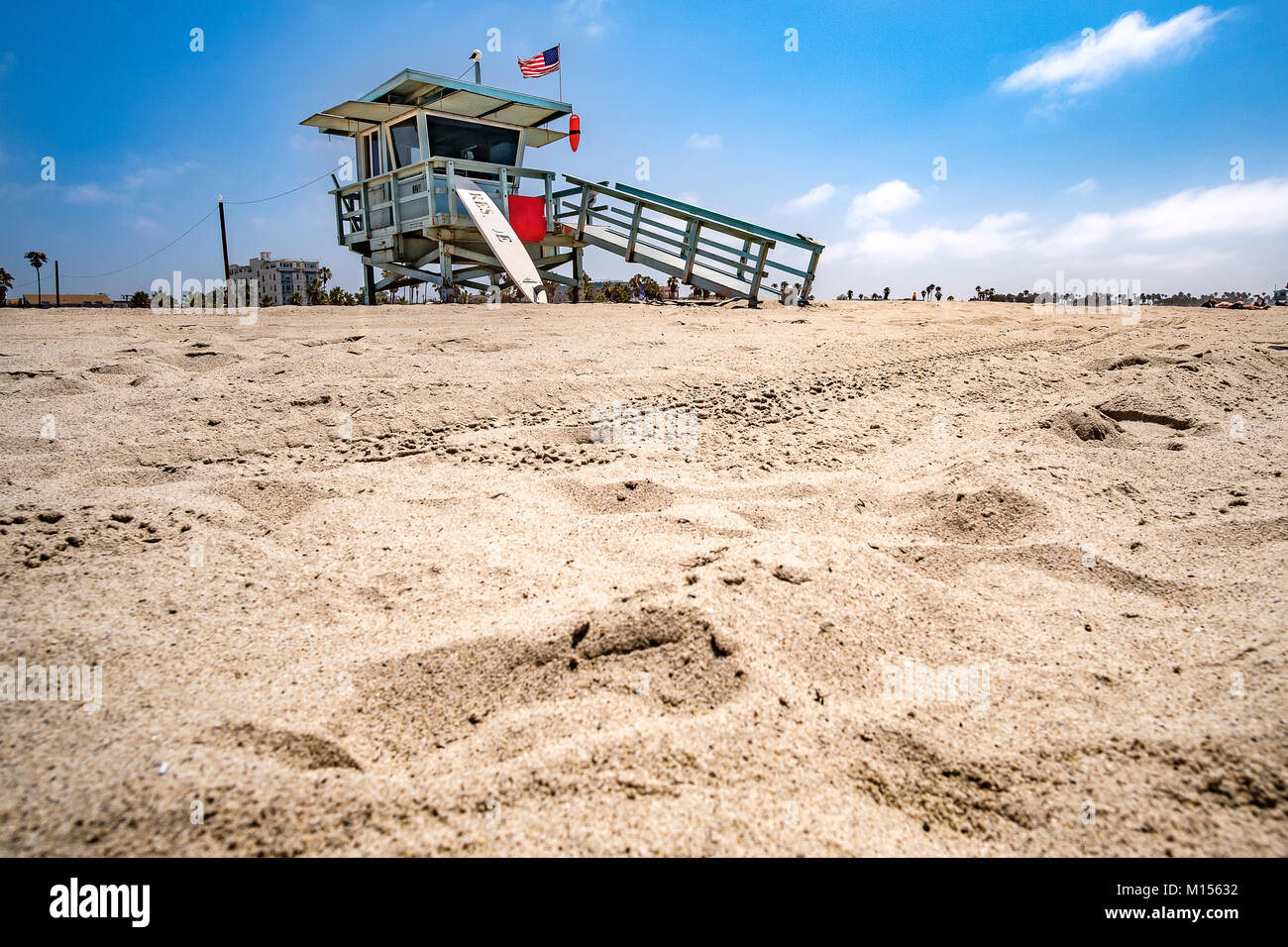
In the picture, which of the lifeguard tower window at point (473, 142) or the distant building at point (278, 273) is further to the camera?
the distant building at point (278, 273)

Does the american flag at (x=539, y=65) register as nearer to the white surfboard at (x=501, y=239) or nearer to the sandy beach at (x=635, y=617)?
the white surfboard at (x=501, y=239)

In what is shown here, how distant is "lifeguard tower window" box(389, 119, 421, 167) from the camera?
11484 millimetres

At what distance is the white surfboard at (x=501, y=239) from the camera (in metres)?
8.64

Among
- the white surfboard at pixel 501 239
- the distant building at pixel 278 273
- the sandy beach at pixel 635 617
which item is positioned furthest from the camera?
the distant building at pixel 278 273

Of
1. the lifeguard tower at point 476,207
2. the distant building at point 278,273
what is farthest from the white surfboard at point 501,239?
the distant building at point 278,273

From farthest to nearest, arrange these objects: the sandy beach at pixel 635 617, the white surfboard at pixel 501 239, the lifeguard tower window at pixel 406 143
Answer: the lifeguard tower window at pixel 406 143, the white surfboard at pixel 501 239, the sandy beach at pixel 635 617

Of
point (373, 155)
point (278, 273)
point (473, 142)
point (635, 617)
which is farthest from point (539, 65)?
point (278, 273)

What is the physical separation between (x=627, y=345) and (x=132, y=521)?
3246mm

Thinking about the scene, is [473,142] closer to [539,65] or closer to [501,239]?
[539,65]

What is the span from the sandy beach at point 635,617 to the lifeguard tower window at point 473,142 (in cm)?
937

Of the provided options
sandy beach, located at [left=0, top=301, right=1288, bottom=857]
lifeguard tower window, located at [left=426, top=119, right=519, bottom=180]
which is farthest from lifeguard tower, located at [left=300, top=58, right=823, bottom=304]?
sandy beach, located at [left=0, top=301, right=1288, bottom=857]

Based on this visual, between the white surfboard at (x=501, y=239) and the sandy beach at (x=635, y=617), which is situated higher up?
the white surfboard at (x=501, y=239)

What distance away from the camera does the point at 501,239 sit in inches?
373

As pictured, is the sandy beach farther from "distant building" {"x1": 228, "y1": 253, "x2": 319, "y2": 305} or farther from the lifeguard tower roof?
"distant building" {"x1": 228, "y1": 253, "x2": 319, "y2": 305}
